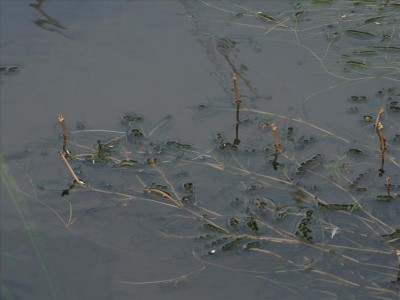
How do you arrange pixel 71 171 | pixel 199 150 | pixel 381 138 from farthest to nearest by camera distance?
pixel 199 150 < pixel 71 171 < pixel 381 138

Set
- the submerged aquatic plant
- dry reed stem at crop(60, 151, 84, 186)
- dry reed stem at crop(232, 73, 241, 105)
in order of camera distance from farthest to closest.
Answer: dry reed stem at crop(232, 73, 241, 105) < dry reed stem at crop(60, 151, 84, 186) < the submerged aquatic plant

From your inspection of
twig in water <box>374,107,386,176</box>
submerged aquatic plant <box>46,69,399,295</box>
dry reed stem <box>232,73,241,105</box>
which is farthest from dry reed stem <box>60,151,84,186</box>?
twig in water <box>374,107,386,176</box>

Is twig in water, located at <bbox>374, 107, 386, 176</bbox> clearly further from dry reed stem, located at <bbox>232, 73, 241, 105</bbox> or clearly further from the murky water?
dry reed stem, located at <bbox>232, 73, 241, 105</bbox>

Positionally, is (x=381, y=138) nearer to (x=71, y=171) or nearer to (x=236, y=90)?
(x=236, y=90)

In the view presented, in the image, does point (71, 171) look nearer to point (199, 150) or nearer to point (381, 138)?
point (199, 150)

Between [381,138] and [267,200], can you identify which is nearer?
[381,138]

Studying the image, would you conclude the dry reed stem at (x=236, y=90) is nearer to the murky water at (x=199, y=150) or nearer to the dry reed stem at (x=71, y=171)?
the murky water at (x=199, y=150)

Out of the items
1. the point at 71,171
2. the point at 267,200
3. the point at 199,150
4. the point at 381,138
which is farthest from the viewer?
the point at 199,150

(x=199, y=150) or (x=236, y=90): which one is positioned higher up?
(x=236, y=90)

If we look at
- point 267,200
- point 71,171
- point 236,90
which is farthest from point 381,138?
point 71,171
